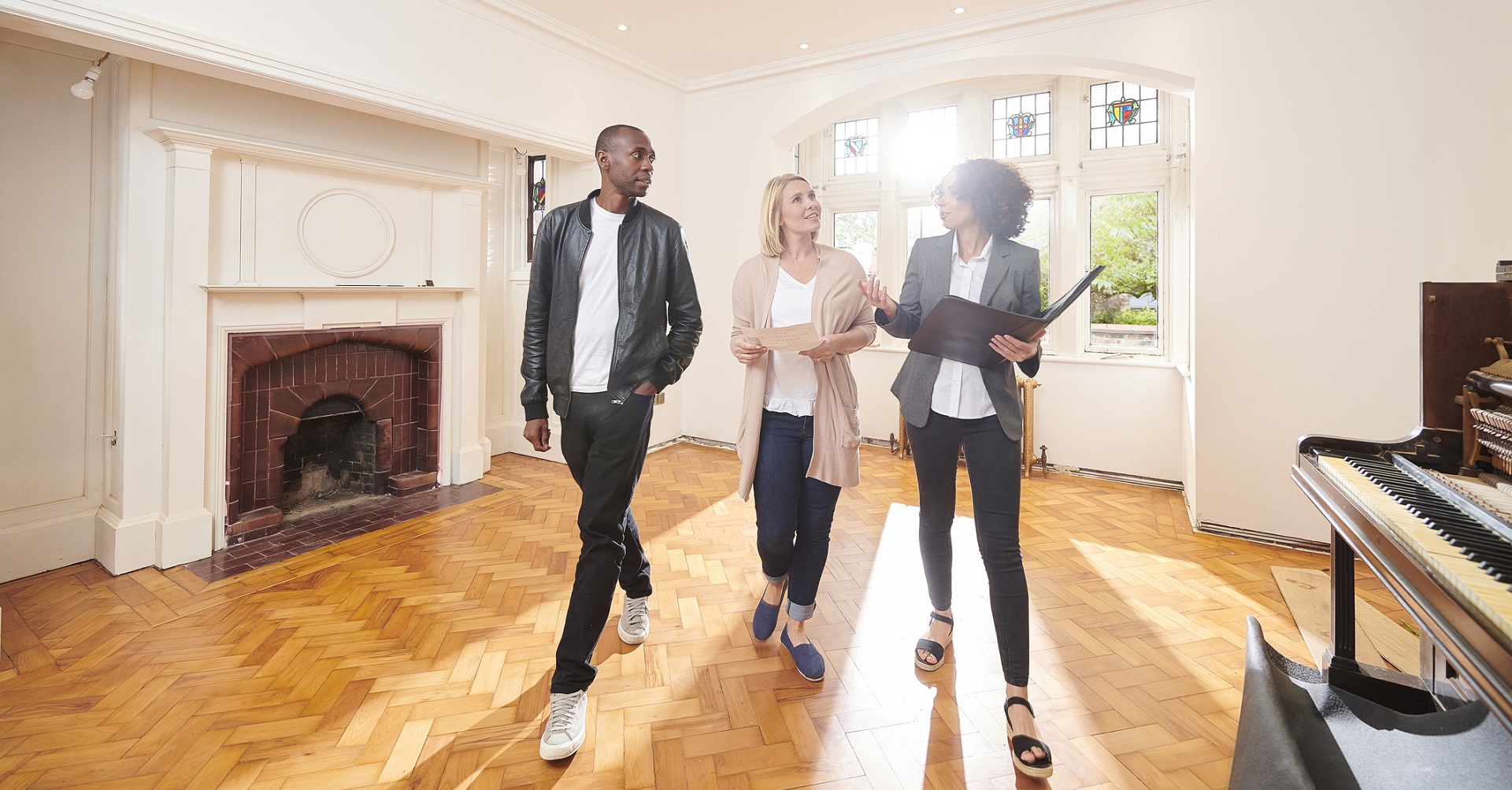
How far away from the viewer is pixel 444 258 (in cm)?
459

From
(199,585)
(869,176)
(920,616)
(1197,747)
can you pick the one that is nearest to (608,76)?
(869,176)

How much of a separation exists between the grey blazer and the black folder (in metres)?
0.06

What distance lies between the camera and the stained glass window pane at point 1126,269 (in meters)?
5.21

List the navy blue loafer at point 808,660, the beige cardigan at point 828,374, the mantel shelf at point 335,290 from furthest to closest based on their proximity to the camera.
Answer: the mantel shelf at point 335,290
the navy blue loafer at point 808,660
the beige cardigan at point 828,374

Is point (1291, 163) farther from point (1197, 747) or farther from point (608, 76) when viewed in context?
point (608, 76)

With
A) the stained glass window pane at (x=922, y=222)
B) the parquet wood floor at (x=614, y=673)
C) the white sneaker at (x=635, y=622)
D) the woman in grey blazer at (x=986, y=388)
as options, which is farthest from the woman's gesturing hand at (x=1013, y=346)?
the stained glass window pane at (x=922, y=222)

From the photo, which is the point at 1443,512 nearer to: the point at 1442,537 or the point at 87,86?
the point at 1442,537

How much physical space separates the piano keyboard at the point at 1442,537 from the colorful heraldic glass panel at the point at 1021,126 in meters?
5.08

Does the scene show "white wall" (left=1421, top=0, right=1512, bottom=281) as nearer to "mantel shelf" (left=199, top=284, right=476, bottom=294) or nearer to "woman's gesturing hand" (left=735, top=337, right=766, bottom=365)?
"woman's gesturing hand" (left=735, top=337, right=766, bottom=365)

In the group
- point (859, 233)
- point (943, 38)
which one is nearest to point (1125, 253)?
point (943, 38)

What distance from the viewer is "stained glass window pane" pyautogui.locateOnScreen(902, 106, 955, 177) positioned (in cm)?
615

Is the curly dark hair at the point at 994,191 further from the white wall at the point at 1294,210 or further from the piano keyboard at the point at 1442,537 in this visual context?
the white wall at the point at 1294,210

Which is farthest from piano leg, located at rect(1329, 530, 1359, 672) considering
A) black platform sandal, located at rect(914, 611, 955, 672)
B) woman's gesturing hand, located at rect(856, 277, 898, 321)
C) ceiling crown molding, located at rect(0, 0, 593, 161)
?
ceiling crown molding, located at rect(0, 0, 593, 161)

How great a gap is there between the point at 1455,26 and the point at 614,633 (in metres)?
4.49
